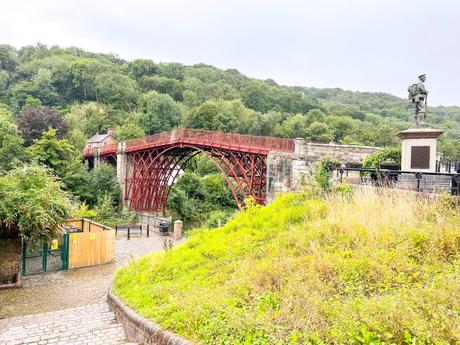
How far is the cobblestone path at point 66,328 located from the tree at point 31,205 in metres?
2.81

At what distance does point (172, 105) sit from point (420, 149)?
52683 mm

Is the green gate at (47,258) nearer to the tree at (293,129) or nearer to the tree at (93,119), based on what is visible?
the tree at (93,119)

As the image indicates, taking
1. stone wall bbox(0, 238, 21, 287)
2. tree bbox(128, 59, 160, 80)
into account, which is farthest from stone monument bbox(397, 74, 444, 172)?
tree bbox(128, 59, 160, 80)

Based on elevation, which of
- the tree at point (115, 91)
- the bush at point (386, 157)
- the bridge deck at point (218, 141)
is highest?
the tree at point (115, 91)

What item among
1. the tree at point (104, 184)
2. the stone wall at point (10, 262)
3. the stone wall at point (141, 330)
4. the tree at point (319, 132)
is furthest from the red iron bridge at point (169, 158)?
the tree at point (319, 132)

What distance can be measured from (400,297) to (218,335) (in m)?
2.01

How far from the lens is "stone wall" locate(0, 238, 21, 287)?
9867 mm

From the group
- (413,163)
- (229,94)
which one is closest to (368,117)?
(229,94)

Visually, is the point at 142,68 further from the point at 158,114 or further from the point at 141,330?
the point at 141,330

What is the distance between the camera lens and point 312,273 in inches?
190

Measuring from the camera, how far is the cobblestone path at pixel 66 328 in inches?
231

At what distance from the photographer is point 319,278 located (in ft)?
15.6

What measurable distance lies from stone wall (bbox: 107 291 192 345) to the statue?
31.9ft

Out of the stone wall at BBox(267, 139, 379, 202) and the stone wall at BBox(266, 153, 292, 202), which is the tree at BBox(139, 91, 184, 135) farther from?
the stone wall at BBox(267, 139, 379, 202)
